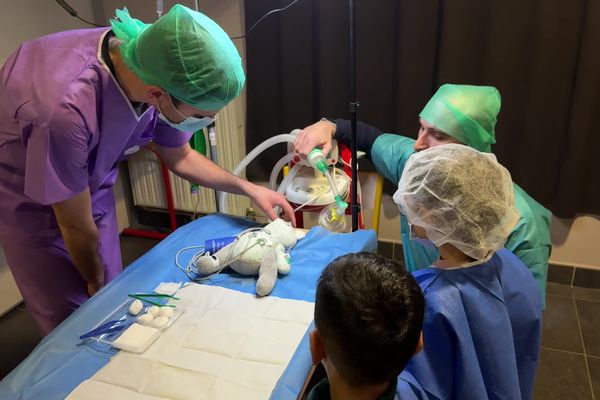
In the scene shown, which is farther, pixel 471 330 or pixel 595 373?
pixel 595 373

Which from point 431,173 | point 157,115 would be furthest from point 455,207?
point 157,115

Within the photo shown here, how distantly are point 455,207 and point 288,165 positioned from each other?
3.14ft

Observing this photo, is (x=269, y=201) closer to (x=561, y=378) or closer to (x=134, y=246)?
(x=561, y=378)

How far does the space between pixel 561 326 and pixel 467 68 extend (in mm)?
1258

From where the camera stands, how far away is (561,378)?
1.92m

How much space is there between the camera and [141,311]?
1.15 metres

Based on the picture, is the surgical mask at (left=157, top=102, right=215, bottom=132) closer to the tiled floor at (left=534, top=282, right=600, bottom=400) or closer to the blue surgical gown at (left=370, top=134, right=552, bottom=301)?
the blue surgical gown at (left=370, top=134, right=552, bottom=301)

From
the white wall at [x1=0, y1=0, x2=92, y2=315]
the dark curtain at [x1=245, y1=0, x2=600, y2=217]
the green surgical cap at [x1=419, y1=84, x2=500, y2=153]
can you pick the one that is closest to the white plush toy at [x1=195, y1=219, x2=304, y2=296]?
the green surgical cap at [x1=419, y1=84, x2=500, y2=153]

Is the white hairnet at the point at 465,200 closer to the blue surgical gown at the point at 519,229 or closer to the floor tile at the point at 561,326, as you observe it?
the blue surgical gown at the point at 519,229

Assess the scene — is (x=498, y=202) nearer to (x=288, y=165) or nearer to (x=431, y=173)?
(x=431, y=173)

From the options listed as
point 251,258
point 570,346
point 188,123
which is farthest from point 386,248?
point 188,123

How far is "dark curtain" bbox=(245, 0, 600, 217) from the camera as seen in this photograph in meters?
2.03

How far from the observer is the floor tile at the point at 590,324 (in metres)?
2.07

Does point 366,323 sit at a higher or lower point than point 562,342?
higher
